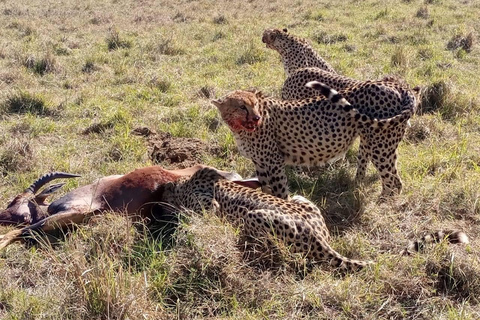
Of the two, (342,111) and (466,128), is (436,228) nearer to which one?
(342,111)

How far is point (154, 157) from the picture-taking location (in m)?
5.34

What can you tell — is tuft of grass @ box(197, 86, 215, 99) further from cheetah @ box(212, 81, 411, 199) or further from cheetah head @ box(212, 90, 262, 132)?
cheetah head @ box(212, 90, 262, 132)

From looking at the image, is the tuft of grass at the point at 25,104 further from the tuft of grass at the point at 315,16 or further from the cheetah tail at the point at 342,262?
the tuft of grass at the point at 315,16

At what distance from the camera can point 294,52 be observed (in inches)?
256

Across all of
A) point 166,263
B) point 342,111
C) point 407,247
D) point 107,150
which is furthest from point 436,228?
point 107,150

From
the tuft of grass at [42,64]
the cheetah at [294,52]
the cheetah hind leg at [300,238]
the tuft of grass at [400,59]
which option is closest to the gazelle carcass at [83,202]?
the cheetah hind leg at [300,238]

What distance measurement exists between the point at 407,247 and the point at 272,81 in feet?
14.4

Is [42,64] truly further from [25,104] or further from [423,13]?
[423,13]

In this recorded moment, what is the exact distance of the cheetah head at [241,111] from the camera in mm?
4348

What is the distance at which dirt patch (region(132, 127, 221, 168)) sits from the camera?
5.30 metres

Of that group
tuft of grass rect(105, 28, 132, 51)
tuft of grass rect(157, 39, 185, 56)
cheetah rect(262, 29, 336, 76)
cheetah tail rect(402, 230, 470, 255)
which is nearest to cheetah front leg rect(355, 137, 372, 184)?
cheetah tail rect(402, 230, 470, 255)

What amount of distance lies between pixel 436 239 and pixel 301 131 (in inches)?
60.0

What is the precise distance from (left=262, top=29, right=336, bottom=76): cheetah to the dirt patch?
1584mm

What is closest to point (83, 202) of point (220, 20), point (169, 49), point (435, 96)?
point (435, 96)
